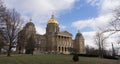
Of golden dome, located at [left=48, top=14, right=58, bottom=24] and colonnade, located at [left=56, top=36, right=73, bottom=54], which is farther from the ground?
golden dome, located at [left=48, top=14, right=58, bottom=24]

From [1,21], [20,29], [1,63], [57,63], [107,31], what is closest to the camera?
[107,31]

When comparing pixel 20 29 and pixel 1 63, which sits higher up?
pixel 20 29

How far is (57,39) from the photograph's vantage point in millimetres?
113250

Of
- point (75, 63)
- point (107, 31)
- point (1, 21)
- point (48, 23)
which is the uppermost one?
point (48, 23)

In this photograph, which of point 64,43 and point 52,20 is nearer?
point 52,20

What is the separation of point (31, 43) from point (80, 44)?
53.9 meters

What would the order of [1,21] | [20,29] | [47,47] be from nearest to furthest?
[1,21] < [20,29] < [47,47]

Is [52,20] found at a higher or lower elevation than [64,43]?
higher

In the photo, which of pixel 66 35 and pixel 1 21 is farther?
pixel 66 35

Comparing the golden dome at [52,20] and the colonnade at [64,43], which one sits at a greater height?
the golden dome at [52,20]

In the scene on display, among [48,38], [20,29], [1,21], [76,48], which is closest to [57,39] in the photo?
[48,38]

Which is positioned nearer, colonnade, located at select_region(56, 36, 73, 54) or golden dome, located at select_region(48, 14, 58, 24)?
golden dome, located at select_region(48, 14, 58, 24)

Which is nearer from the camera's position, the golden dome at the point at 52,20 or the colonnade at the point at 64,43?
the golden dome at the point at 52,20

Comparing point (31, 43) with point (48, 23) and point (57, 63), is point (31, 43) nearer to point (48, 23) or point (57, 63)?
point (48, 23)
